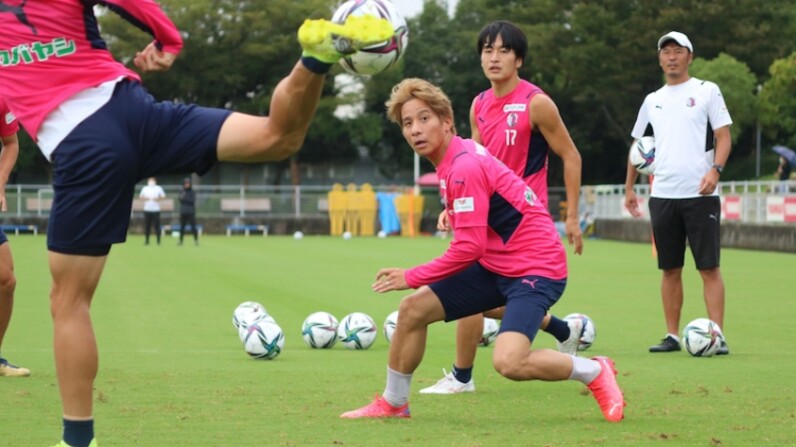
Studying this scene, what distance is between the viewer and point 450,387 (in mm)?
8211

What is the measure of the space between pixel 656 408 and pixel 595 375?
588 mm

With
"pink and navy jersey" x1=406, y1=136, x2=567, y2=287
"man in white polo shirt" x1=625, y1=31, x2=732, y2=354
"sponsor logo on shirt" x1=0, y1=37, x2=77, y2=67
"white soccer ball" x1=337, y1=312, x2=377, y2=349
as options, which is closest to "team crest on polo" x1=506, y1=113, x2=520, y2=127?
"pink and navy jersey" x1=406, y1=136, x2=567, y2=287

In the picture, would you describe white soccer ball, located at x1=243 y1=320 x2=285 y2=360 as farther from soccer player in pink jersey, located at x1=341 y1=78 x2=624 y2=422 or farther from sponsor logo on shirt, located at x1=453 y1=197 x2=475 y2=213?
sponsor logo on shirt, located at x1=453 y1=197 x2=475 y2=213

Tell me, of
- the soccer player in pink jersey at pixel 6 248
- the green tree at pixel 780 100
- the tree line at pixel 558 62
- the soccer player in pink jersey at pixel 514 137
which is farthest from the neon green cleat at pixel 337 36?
the tree line at pixel 558 62

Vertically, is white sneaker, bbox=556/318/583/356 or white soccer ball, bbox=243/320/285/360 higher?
white sneaker, bbox=556/318/583/356

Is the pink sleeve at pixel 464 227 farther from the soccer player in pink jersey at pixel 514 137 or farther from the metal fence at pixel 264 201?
the metal fence at pixel 264 201

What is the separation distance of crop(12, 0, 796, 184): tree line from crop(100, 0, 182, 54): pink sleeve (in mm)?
51606

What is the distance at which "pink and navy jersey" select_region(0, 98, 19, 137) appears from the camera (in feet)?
26.3

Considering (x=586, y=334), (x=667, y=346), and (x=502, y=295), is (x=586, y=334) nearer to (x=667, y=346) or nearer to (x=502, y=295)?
(x=667, y=346)

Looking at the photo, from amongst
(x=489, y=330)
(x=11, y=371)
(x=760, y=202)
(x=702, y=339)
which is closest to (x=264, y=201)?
(x=760, y=202)

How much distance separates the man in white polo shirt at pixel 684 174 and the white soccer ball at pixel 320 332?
8.77 feet

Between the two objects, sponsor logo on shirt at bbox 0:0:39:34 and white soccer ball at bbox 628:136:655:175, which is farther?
white soccer ball at bbox 628:136:655:175

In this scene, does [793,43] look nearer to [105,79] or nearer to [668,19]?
[668,19]

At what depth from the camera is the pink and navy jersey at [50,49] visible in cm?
552
